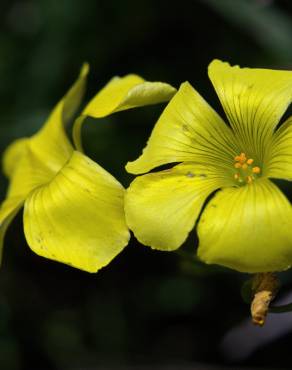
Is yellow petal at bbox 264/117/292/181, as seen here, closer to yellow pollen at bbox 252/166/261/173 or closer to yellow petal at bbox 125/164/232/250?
yellow pollen at bbox 252/166/261/173

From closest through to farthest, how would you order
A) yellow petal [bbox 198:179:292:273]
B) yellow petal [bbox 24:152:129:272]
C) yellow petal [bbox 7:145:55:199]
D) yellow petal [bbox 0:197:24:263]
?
1. yellow petal [bbox 198:179:292:273]
2. yellow petal [bbox 24:152:129:272]
3. yellow petal [bbox 0:197:24:263]
4. yellow petal [bbox 7:145:55:199]

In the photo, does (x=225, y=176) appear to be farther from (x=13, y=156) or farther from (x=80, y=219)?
(x=13, y=156)

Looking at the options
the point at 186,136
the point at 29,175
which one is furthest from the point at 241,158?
the point at 29,175

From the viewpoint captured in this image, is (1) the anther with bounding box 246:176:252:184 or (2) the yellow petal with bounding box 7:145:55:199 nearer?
(1) the anther with bounding box 246:176:252:184

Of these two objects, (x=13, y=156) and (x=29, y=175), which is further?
(x=13, y=156)

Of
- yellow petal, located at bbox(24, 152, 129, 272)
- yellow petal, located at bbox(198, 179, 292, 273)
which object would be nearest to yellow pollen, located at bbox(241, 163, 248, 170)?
yellow petal, located at bbox(198, 179, 292, 273)

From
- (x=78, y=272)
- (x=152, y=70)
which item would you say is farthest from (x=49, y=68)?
(x=78, y=272)
